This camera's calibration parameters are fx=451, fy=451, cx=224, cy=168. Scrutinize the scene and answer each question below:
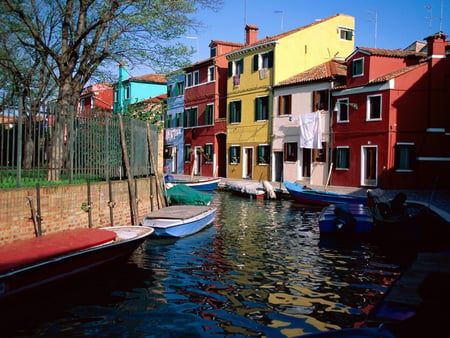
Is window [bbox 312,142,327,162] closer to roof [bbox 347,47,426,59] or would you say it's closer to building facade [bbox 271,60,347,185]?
building facade [bbox 271,60,347,185]

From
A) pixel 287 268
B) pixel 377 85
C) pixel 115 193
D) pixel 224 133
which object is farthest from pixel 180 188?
pixel 224 133

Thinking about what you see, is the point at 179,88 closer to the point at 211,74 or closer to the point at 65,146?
the point at 211,74

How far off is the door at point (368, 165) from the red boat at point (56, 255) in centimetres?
Answer: 1791

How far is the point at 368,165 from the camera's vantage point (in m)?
24.7

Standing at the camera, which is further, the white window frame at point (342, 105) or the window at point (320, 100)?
the window at point (320, 100)

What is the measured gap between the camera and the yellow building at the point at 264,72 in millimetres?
30219

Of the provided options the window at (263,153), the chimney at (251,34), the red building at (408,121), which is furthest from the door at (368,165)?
the chimney at (251,34)

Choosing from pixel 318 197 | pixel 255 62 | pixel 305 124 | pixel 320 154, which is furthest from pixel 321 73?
pixel 318 197

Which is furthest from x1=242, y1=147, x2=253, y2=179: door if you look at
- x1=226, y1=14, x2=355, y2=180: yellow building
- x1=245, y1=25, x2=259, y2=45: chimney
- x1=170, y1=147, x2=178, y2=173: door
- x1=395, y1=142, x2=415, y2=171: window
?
x1=395, y1=142, x2=415, y2=171: window

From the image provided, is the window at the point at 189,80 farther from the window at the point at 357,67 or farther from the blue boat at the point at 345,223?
the blue boat at the point at 345,223

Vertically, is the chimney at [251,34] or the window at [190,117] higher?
the chimney at [251,34]

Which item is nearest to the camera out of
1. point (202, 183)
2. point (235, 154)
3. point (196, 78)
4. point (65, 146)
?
point (65, 146)

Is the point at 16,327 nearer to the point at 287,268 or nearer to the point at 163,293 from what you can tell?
the point at 163,293

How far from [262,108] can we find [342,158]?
778 cm
